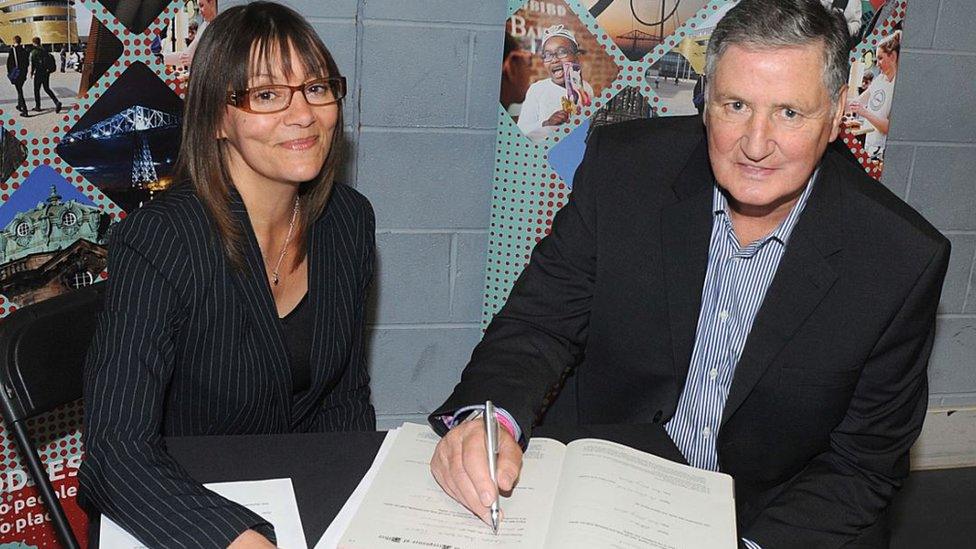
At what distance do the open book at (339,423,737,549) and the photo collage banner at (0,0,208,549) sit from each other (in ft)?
3.55

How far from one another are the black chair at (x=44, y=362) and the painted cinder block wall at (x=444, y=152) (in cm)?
93

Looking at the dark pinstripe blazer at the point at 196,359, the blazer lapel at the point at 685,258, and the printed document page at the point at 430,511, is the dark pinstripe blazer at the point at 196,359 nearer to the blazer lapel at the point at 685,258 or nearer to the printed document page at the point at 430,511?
the printed document page at the point at 430,511

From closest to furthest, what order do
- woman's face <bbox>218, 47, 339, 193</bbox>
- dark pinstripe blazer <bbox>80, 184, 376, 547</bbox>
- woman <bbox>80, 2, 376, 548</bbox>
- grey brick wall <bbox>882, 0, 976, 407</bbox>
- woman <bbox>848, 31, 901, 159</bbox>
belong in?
dark pinstripe blazer <bbox>80, 184, 376, 547</bbox> → woman <bbox>80, 2, 376, 548</bbox> → woman's face <bbox>218, 47, 339, 193</bbox> → woman <bbox>848, 31, 901, 159</bbox> → grey brick wall <bbox>882, 0, 976, 407</bbox>

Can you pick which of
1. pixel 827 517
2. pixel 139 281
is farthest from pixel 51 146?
pixel 827 517

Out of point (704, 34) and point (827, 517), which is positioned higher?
point (704, 34)

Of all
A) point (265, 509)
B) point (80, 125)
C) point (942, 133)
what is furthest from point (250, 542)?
point (942, 133)

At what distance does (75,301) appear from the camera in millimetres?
1605

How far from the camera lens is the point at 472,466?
1234 millimetres

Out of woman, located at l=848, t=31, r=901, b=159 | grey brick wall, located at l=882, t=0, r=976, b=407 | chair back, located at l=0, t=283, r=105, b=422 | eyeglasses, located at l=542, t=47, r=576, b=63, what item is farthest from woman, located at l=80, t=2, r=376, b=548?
grey brick wall, located at l=882, t=0, r=976, b=407

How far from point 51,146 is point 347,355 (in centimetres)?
85

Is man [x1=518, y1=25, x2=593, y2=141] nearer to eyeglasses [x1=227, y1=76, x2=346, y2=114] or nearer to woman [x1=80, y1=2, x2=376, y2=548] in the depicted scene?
woman [x1=80, y1=2, x2=376, y2=548]

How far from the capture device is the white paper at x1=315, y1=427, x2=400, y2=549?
3.80ft

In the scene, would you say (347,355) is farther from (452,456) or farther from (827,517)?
(827,517)

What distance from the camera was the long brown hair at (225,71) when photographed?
164cm
